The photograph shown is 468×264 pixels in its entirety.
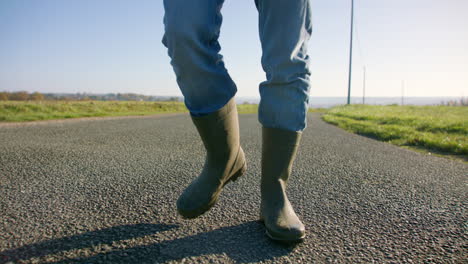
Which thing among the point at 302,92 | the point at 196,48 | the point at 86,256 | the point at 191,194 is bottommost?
the point at 86,256

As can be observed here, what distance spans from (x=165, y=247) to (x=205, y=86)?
60cm

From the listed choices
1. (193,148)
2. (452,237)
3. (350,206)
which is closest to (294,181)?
(350,206)

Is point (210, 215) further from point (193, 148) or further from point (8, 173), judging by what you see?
point (193, 148)

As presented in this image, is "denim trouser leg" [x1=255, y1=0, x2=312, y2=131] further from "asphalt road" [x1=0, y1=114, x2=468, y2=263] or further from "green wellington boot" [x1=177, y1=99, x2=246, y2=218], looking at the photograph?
"asphalt road" [x1=0, y1=114, x2=468, y2=263]

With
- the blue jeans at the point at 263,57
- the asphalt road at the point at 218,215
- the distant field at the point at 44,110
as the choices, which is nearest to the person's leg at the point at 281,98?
the blue jeans at the point at 263,57

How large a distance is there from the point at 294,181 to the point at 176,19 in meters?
1.31

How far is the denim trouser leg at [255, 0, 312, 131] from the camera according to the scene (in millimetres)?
1121

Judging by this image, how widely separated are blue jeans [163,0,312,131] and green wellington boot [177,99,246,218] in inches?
1.9

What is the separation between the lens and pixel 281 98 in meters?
1.14

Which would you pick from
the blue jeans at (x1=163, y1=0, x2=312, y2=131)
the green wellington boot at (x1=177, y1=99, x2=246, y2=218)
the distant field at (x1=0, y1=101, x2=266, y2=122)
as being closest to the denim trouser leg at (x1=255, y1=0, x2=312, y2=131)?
the blue jeans at (x1=163, y1=0, x2=312, y2=131)

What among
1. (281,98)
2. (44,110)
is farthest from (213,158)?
(44,110)

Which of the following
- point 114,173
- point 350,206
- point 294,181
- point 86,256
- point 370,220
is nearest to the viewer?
point 86,256

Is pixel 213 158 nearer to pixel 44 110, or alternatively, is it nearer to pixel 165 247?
pixel 165 247

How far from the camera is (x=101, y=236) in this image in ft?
3.70
